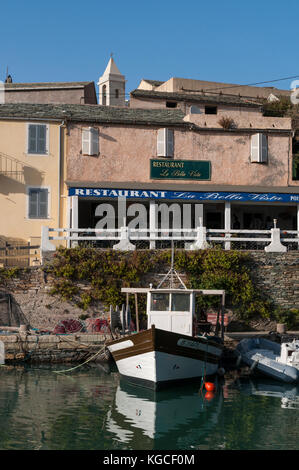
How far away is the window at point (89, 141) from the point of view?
1104 inches

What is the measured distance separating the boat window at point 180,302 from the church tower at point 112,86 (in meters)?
33.7

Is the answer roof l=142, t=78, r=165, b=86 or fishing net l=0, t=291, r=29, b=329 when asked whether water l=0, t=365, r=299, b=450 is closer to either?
fishing net l=0, t=291, r=29, b=329

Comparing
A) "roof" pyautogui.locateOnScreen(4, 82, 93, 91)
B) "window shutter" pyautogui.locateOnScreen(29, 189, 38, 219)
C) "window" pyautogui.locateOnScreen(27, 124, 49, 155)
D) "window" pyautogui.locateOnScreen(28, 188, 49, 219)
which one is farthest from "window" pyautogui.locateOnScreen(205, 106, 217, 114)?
"window shutter" pyautogui.locateOnScreen(29, 189, 38, 219)

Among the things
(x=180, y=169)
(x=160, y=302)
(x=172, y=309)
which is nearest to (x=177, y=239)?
(x=160, y=302)

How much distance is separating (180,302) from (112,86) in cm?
3533

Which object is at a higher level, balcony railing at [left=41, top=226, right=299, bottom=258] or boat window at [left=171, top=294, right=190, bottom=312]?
balcony railing at [left=41, top=226, right=299, bottom=258]

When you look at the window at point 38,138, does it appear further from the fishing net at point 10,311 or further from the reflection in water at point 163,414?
the reflection in water at point 163,414

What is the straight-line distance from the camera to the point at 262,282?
24000 mm

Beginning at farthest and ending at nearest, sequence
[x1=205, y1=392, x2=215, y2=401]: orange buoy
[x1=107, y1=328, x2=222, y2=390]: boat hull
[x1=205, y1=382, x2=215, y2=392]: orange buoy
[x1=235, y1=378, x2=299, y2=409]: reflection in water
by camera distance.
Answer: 1. [x1=205, y1=382, x2=215, y2=392]: orange buoy
2. [x1=107, y1=328, x2=222, y2=390]: boat hull
3. [x1=205, y1=392, x2=215, y2=401]: orange buoy
4. [x1=235, y1=378, x2=299, y2=409]: reflection in water

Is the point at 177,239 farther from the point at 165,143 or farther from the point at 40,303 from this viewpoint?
the point at 165,143

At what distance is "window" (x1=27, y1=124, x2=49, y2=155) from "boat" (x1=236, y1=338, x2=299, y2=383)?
44.1 ft

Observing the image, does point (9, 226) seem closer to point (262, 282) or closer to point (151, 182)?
point (151, 182)

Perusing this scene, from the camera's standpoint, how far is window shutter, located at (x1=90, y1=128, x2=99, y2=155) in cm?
2811
